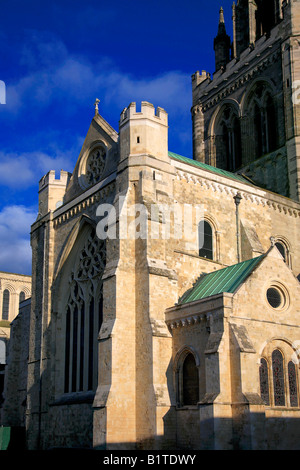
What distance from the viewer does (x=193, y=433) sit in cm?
2083

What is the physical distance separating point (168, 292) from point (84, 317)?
242 inches

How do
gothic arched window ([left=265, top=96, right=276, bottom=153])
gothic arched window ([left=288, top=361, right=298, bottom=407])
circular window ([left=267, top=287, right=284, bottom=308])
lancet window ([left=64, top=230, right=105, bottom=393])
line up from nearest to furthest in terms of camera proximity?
gothic arched window ([left=288, top=361, right=298, bottom=407]) < circular window ([left=267, top=287, right=284, bottom=308]) < lancet window ([left=64, top=230, right=105, bottom=393]) < gothic arched window ([left=265, top=96, right=276, bottom=153])

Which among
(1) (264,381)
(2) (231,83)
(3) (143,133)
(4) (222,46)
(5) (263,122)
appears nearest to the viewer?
(1) (264,381)

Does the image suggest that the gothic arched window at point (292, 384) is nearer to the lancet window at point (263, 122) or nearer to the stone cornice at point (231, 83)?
the lancet window at point (263, 122)

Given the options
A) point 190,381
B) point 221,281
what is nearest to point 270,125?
point 221,281

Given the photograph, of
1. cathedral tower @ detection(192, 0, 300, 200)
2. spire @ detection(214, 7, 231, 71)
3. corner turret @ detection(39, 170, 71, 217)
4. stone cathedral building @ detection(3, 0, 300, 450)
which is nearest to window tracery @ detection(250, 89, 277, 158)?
cathedral tower @ detection(192, 0, 300, 200)

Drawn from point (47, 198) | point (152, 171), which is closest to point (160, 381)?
point (152, 171)

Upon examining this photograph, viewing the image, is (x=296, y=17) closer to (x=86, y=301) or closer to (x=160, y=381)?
(x=86, y=301)

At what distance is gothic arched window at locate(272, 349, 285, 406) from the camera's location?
68.2ft

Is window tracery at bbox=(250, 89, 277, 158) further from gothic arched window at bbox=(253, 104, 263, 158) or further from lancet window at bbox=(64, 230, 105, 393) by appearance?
lancet window at bbox=(64, 230, 105, 393)

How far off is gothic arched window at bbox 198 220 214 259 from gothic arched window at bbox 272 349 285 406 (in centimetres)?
655

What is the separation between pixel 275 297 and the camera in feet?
72.2

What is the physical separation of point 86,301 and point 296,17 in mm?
22176

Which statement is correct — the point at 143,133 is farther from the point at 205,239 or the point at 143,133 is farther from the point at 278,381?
the point at 278,381
